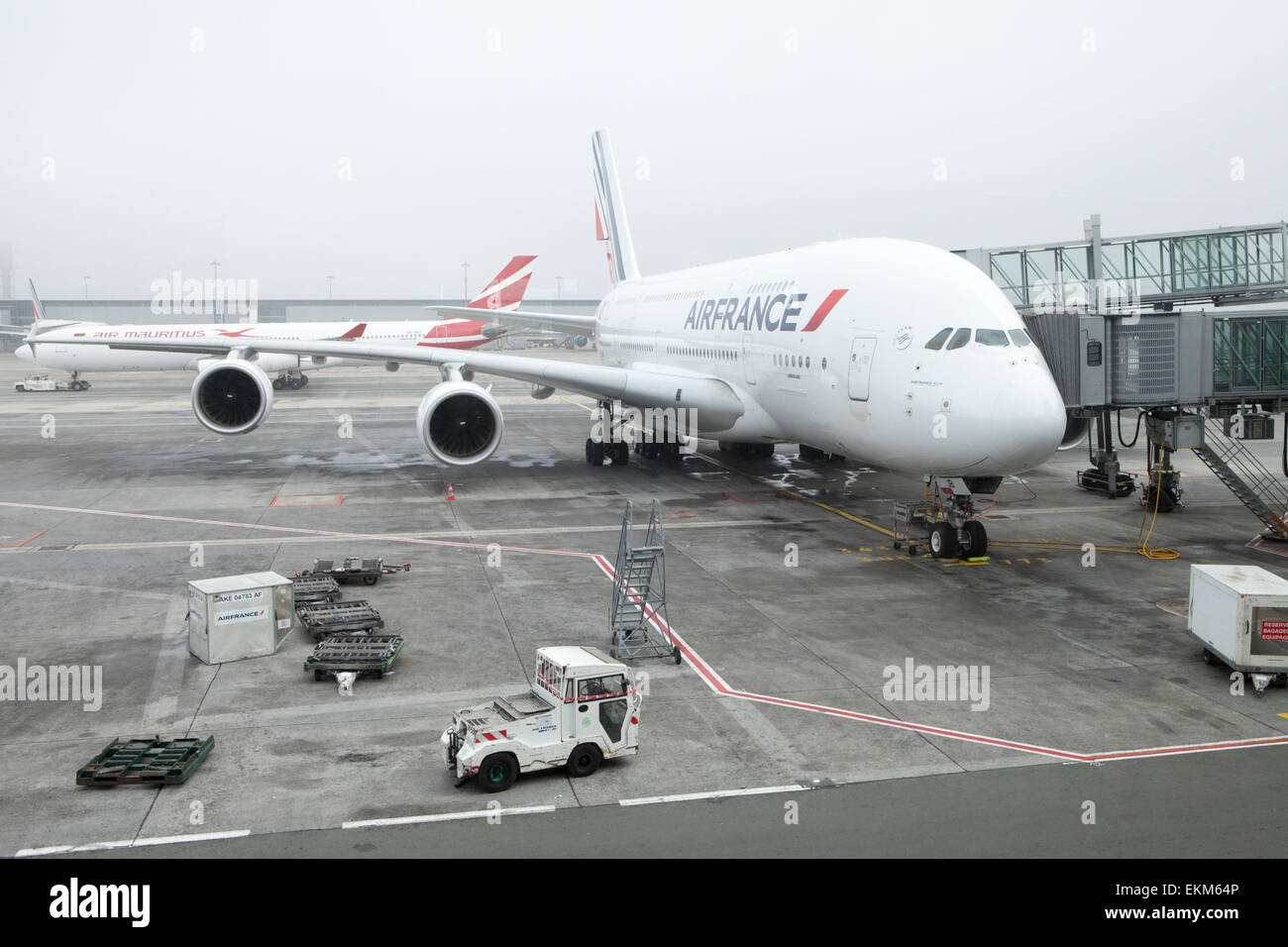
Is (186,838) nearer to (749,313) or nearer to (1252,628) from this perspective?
(1252,628)

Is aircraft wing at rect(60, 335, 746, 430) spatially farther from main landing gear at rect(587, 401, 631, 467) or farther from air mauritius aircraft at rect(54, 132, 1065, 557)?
main landing gear at rect(587, 401, 631, 467)

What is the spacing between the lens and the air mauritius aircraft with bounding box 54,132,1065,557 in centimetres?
1606

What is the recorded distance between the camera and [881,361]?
700 inches

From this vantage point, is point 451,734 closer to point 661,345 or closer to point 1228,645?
point 1228,645

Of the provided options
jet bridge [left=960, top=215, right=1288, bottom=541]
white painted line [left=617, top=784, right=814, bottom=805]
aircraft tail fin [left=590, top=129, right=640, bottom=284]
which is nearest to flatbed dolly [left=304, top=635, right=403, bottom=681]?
white painted line [left=617, top=784, right=814, bottom=805]

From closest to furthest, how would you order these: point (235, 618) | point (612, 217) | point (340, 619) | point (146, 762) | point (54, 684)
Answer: point (146, 762) < point (54, 684) < point (235, 618) < point (340, 619) < point (612, 217)

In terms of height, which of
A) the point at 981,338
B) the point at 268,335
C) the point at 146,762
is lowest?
the point at 146,762

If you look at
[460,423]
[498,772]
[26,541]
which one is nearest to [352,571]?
[26,541]

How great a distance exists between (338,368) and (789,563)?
75213 mm

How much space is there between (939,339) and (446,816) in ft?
37.6

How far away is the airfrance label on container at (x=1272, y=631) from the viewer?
12.0 m

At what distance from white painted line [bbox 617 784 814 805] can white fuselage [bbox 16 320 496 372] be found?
171 feet

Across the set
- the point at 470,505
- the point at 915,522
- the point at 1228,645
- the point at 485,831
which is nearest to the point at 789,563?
the point at 915,522

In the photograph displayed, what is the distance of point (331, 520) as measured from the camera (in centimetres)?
2198
